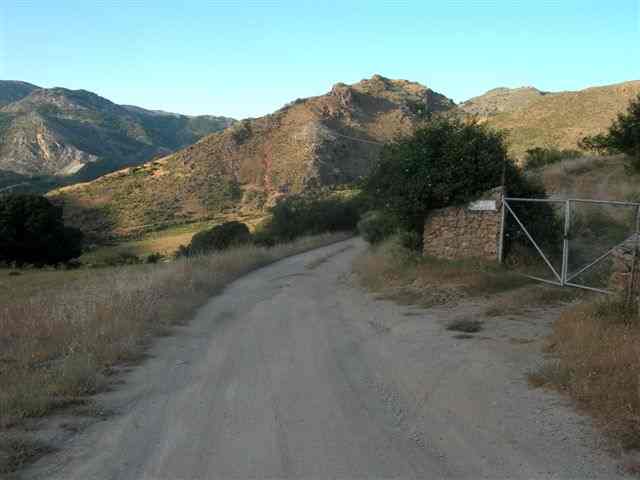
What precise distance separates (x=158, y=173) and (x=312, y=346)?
261 ft

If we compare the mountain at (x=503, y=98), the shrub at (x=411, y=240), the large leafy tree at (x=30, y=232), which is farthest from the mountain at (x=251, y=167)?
the shrub at (x=411, y=240)

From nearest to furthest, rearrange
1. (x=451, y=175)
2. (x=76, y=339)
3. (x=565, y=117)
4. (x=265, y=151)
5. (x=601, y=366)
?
(x=601, y=366) → (x=76, y=339) → (x=451, y=175) → (x=565, y=117) → (x=265, y=151)

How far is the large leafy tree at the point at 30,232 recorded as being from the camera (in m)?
46.9

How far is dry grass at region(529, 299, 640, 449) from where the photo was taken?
5.61m

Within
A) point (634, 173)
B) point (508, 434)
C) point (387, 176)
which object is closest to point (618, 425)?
point (508, 434)

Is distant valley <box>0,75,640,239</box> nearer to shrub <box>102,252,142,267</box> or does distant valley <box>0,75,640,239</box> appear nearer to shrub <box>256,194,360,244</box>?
shrub <box>256,194,360,244</box>

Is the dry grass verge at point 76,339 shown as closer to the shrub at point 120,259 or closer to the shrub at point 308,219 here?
the shrub at point 308,219

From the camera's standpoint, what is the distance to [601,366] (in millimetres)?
6719

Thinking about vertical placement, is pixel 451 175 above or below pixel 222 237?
above

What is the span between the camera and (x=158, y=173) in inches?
3344

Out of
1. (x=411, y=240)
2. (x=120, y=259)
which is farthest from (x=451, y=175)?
(x=120, y=259)

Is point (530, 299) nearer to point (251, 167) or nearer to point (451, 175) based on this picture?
point (451, 175)

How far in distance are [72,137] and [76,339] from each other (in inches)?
4909

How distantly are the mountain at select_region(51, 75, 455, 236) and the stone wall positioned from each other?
2111 inches
